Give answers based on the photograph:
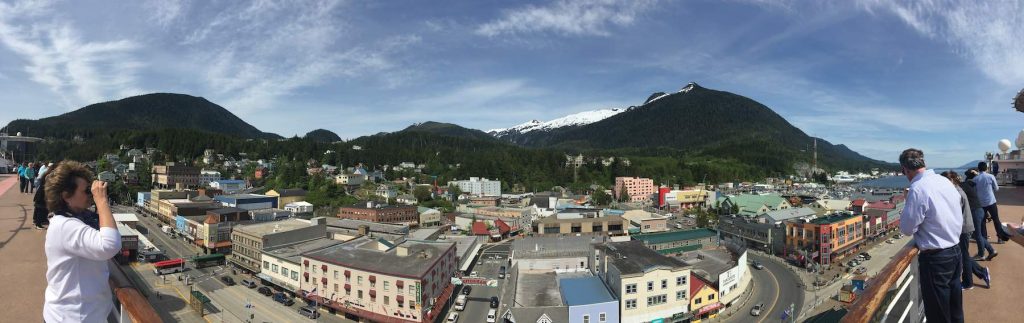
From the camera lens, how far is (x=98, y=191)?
1.56 metres

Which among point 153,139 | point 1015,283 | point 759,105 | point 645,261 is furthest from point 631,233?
point 759,105

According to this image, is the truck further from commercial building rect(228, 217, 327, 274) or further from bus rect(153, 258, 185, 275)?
bus rect(153, 258, 185, 275)

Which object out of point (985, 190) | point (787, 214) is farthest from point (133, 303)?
point (787, 214)

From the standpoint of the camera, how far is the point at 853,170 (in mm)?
108688

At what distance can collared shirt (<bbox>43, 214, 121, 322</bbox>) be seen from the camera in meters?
1.43

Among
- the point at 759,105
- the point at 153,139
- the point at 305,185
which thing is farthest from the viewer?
the point at 759,105

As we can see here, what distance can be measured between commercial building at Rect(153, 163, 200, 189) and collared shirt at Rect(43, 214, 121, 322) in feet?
159

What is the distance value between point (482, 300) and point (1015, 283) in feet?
46.3

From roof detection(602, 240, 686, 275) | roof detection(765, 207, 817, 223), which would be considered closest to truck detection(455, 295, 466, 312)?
roof detection(602, 240, 686, 275)

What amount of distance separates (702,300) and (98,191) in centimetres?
1511

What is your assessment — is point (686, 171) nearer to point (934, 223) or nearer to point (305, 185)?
point (305, 185)

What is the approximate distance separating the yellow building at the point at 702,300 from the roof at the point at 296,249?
13.3 m

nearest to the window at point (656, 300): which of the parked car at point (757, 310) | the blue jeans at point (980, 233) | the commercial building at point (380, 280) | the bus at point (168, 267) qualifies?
the parked car at point (757, 310)

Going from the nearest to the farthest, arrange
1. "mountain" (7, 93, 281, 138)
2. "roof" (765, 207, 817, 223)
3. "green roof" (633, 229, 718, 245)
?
"green roof" (633, 229, 718, 245) < "roof" (765, 207, 817, 223) < "mountain" (7, 93, 281, 138)
